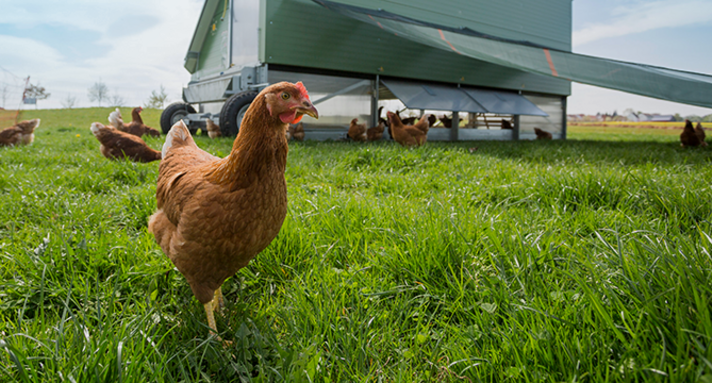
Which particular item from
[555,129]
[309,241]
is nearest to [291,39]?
[309,241]

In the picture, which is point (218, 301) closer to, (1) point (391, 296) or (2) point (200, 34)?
(1) point (391, 296)

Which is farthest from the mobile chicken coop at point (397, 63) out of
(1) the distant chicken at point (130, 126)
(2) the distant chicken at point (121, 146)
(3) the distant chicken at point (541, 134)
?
(2) the distant chicken at point (121, 146)

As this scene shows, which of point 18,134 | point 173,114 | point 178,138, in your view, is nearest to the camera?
point 178,138

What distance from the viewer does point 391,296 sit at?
57.6 inches

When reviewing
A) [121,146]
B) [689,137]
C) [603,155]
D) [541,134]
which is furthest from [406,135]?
[541,134]

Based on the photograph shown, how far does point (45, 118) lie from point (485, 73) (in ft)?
70.2

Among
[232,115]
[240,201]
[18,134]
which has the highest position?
[232,115]

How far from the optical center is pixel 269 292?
161 cm

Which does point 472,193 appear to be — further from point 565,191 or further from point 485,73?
point 485,73

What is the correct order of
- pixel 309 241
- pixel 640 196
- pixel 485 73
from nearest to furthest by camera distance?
pixel 309 241
pixel 640 196
pixel 485 73

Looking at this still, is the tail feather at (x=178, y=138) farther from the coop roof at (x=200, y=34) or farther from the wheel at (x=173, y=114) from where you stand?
the coop roof at (x=200, y=34)

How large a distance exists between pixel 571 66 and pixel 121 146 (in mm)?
7003

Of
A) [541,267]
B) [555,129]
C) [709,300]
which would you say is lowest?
[541,267]

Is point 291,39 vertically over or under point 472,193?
over
